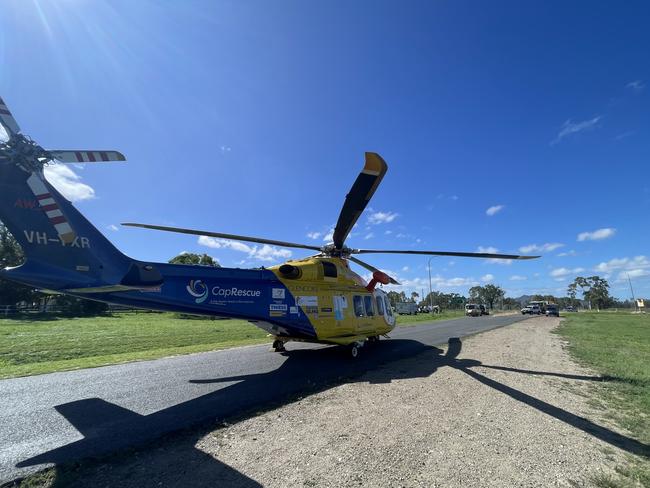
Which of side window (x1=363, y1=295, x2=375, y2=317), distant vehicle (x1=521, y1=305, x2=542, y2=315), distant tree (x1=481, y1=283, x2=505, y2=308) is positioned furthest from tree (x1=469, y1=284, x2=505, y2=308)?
side window (x1=363, y1=295, x2=375, y2=317)

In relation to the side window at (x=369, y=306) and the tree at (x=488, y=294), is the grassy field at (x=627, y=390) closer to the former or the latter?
the side window at (x=369, y=306)

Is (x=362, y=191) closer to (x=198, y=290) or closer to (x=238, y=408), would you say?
(x=198, y=290)

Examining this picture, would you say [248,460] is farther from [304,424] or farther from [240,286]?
[240,286]

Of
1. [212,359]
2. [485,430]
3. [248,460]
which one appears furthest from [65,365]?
[485,430]

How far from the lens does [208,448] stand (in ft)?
16.6

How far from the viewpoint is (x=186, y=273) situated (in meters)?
9.46

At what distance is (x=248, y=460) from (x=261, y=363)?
697cm

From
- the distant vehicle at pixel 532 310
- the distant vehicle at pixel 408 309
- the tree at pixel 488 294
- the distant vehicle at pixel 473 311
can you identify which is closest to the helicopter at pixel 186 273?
the distant vehicle at pixel 473 311

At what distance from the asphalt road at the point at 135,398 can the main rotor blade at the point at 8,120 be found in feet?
17.2

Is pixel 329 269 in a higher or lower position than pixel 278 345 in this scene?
higher

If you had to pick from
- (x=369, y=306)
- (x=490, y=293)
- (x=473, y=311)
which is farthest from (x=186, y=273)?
(x=490, y=293)

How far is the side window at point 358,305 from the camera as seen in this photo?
45.5ft

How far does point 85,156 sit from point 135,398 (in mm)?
5231

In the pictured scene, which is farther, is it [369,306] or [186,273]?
[369,306]
